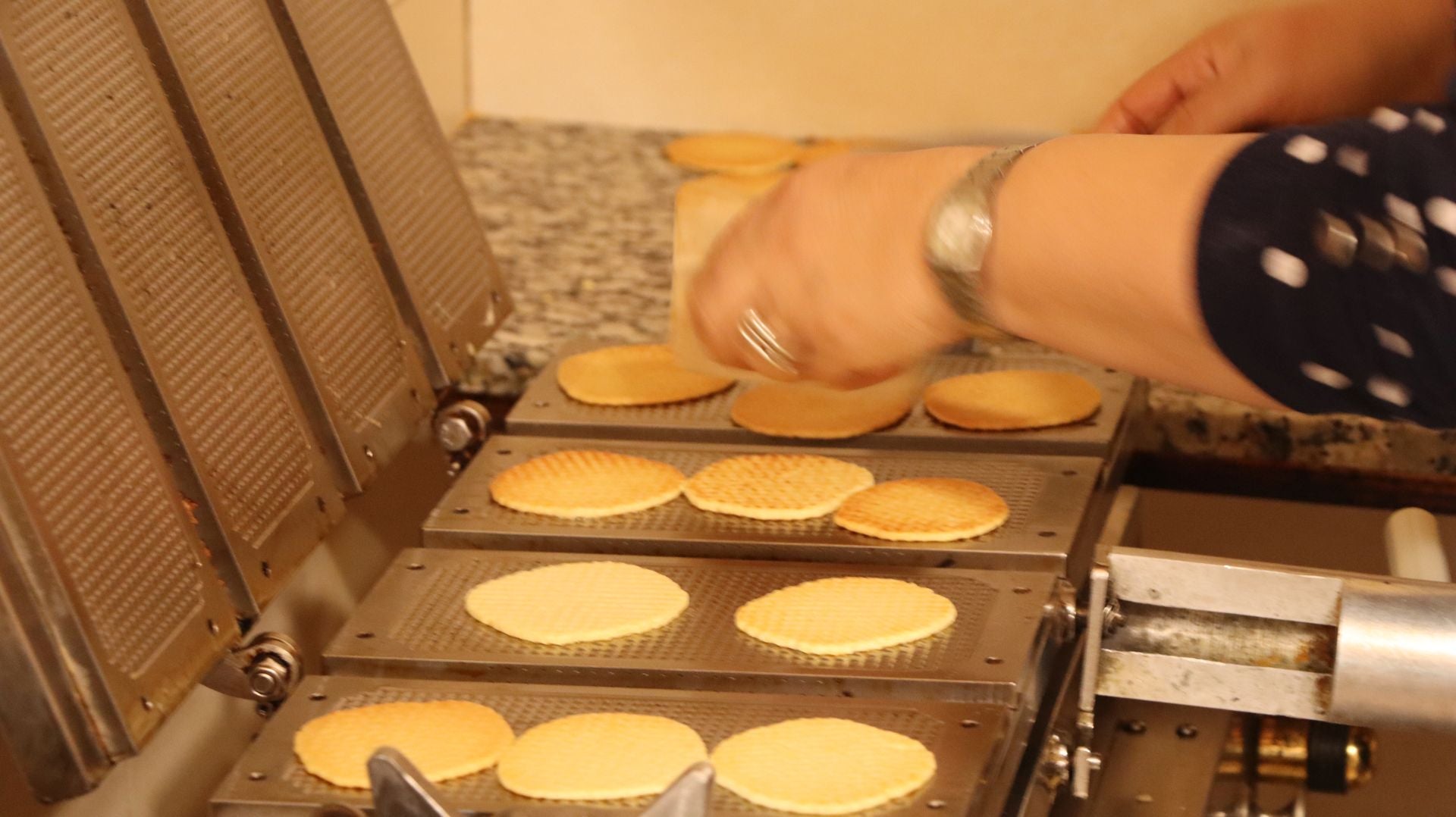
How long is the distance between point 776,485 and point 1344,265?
2.25ft

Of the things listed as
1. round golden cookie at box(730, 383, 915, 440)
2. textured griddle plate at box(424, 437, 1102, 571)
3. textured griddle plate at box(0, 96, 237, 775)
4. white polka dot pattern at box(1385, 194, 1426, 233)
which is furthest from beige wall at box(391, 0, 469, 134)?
white polka dot pattern at box(1385, 194, 1426, 233)

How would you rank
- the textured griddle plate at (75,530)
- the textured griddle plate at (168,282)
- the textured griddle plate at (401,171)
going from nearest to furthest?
the textured griddle plate at (75,530) < the textured griddle plate at (168,282) < the textured griddle plate at (401,171)

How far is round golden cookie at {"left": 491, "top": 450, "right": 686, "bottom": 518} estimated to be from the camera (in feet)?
4.63

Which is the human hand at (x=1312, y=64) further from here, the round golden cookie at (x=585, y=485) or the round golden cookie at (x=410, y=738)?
the round golden cookie at (x=410, y=738)

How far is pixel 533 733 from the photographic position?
1.09 meters

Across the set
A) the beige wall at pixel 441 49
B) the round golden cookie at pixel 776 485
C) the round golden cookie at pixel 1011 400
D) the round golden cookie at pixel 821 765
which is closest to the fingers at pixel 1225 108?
the round golden cookie at pixel 1011 400

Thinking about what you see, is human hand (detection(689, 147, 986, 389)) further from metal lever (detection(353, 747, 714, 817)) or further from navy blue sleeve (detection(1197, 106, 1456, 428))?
metal lever (detection(353, 747, 714, 817))

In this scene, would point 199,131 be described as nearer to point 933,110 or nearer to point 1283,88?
point 1283,88

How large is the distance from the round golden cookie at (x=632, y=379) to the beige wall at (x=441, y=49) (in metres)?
0.88

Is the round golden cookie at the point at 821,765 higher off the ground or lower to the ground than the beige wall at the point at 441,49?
lower

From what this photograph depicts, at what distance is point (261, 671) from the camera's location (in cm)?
115

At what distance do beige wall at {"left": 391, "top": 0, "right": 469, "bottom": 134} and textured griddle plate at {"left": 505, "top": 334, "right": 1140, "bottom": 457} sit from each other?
0.97 metres

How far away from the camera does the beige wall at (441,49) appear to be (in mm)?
2438

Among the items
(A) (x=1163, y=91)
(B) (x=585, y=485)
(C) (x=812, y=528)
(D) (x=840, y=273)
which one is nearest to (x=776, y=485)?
(C) (x=812, y=528)
